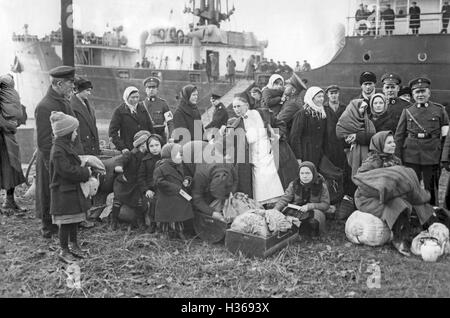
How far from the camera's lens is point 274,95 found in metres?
7.84

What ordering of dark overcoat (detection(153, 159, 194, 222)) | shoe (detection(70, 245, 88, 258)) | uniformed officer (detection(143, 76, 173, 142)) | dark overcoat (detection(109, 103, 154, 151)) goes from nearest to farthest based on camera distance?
shoe (detection(70, 245, 88, 258)) < dark overcoat (detection(153, 159, 194, 222)) < dark overcoat (detection(109, 103, 154, 151)) < uniformed officer (detection(143, 76, 173, 142))

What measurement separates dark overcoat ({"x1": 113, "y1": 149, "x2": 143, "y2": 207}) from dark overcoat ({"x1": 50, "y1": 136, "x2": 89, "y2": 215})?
1209mm

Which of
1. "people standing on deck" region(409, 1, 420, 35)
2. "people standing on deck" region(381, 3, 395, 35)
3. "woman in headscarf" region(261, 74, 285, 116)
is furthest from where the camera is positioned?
"people standing on deck" region(381, 3, 395, 35)

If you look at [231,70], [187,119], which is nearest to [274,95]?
[187,119]

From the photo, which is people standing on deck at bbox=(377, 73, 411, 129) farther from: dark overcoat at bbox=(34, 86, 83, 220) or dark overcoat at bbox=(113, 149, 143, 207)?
dark overcoat at bbox=(34, 86, 83, 220)

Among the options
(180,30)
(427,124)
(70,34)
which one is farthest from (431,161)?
(180,30)

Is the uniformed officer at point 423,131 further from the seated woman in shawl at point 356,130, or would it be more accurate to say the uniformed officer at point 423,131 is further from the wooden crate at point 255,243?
the wooden crate at point 255,243

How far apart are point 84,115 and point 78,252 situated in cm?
207

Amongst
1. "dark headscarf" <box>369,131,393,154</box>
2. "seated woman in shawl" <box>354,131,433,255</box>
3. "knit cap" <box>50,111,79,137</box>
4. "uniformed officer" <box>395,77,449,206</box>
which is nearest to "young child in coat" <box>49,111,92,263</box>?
"knit cap" <box>50,111,79,137</box>

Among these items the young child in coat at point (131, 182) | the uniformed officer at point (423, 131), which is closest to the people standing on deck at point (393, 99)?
the uniformed officer at point (423, 131)

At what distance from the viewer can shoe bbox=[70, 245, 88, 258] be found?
17.4 ft

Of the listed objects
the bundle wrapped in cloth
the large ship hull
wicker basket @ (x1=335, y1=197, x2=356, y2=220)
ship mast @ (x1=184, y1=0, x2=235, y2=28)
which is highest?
ship mast @ (x1=184, y1=0, x2=235, y2=28)
